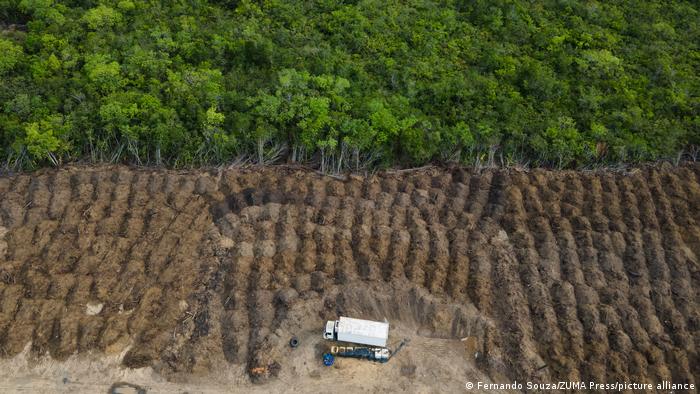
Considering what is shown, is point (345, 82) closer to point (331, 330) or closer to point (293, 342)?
point (331, 330)

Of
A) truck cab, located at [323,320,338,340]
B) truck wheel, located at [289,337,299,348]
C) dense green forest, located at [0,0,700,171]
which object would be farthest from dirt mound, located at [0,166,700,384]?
dense green forest, located at [0,0,700,171]

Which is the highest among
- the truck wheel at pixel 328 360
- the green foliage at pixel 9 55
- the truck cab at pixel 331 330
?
the green foliage at pixel 9 55

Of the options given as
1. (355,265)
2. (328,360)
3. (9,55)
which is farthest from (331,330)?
(9,55)

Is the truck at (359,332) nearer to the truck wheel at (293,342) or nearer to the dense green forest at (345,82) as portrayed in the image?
the truck wheel at (293,342)

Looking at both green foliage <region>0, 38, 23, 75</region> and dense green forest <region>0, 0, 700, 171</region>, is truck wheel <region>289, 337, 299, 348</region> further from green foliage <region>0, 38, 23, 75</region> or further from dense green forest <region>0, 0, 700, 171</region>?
green foliage <region>0, 38, 23, 75</region>

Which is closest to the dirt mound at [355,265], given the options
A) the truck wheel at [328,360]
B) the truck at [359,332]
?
the truck at [359,332]

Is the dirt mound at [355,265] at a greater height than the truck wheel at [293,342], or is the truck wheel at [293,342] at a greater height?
the dirt mound at [355,265]
